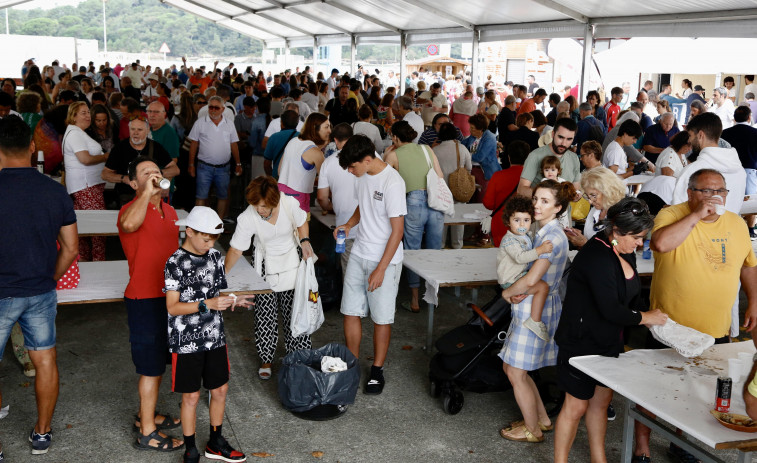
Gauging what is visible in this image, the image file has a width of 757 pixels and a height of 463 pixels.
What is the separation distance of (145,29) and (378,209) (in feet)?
244

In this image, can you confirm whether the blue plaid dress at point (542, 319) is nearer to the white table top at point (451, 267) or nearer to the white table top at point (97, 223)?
the white table top at point (451, 267)

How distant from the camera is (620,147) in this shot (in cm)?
684

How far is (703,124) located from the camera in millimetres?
4309

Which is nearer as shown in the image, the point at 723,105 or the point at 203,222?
the point at 203,222

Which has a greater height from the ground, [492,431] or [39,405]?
A: [39,405]

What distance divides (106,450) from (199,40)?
72.0 meters

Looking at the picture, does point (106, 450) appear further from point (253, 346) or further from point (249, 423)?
point (253, 346)

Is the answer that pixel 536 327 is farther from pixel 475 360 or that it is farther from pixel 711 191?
pixel 711 191

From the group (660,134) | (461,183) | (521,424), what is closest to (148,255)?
(521,424)

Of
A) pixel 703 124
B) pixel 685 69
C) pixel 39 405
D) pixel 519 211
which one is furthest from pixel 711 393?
pixel 685 69

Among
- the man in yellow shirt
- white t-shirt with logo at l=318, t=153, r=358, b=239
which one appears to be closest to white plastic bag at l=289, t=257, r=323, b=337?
white t-shirt with logo at l=318, t=153, r=358, b=239

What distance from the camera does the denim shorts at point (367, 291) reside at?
3861 millimetres

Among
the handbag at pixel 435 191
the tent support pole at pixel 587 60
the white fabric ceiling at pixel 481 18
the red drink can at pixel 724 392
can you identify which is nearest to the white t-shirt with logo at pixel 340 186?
the handbag at pixel 435 191

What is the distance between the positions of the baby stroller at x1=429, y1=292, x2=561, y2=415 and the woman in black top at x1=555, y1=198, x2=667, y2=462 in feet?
2.50
